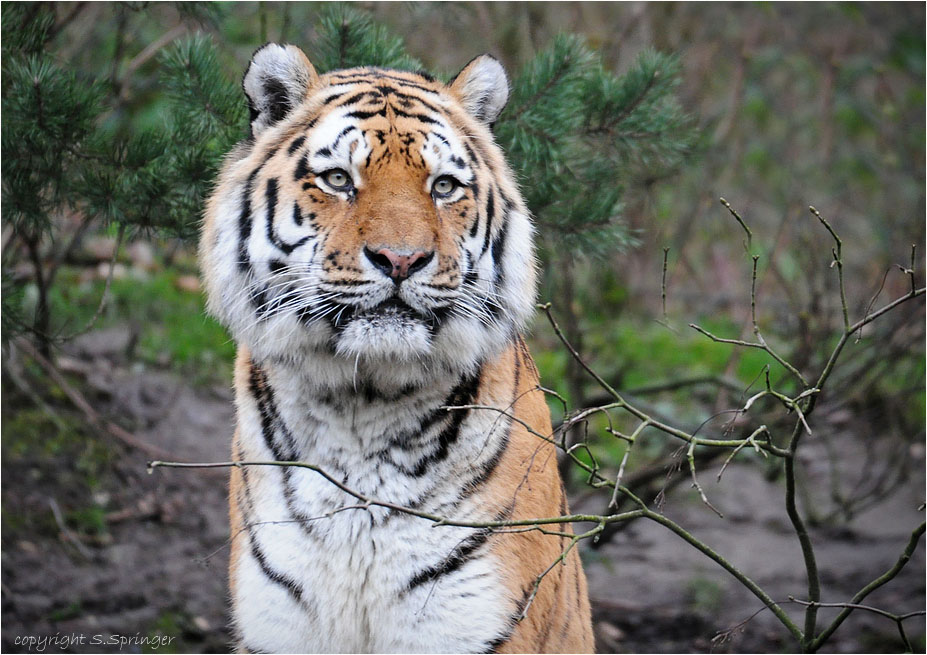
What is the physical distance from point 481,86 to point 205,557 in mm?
2414

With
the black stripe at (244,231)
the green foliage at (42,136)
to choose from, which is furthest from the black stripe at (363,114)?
the green foliage at (42,136)

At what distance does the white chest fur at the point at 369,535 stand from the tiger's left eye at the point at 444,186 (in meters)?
0.55

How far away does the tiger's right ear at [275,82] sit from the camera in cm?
282

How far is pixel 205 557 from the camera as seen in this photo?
164 inches

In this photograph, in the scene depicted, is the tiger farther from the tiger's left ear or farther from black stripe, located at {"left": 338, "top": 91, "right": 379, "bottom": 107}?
the tiger's left ear

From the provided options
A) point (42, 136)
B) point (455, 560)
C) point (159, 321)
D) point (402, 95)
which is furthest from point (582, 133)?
point (159, 321)

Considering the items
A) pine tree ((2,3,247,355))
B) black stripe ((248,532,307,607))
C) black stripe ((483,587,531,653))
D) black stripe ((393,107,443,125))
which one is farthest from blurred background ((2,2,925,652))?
black stripe ((248,532,307,607))

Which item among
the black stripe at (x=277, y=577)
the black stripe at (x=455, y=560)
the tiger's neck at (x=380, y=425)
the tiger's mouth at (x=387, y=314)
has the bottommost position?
the black stripe at (x=277, y=577)

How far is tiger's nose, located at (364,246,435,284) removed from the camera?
2.44 m

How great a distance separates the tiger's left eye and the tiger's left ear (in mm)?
428

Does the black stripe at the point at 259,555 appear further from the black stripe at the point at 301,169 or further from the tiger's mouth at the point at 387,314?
the black stripe at the point at 301,169

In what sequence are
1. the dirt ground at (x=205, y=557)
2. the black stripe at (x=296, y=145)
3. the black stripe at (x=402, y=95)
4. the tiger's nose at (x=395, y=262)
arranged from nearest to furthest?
the tiger's nose at (x=395, y=262)
the black stripe at (x=296, y=145)
the black stripe at (x=402, y=95)
the dirt ground at (x=205, y=557)

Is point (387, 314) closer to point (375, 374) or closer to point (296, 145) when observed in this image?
point (375, 374)

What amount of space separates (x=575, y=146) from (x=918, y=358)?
3.06m
